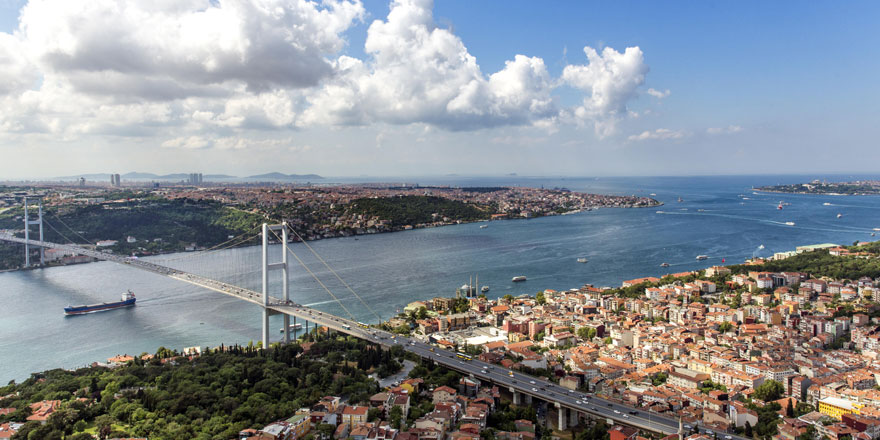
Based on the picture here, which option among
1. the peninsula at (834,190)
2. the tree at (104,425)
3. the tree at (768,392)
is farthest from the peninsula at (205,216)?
the peninsula at (834,190)

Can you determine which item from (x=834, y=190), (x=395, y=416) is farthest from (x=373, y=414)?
(x=834, y=190)

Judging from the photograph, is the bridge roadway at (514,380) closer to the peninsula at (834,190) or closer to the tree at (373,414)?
the tree at (373,414)

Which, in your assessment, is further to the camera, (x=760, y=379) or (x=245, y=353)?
(x=245, y=353)

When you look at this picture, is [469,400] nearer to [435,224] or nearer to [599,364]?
[599,364]

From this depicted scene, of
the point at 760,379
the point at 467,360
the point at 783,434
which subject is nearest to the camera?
the point at 783,434

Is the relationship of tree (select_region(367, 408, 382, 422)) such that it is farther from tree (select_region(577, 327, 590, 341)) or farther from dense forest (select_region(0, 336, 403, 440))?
tree (select_region(577, 327, 590, 341))

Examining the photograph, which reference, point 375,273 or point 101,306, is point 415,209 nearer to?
point 375,273

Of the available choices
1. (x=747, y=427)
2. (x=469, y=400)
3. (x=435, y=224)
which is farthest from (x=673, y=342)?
(x=435, y=224)
